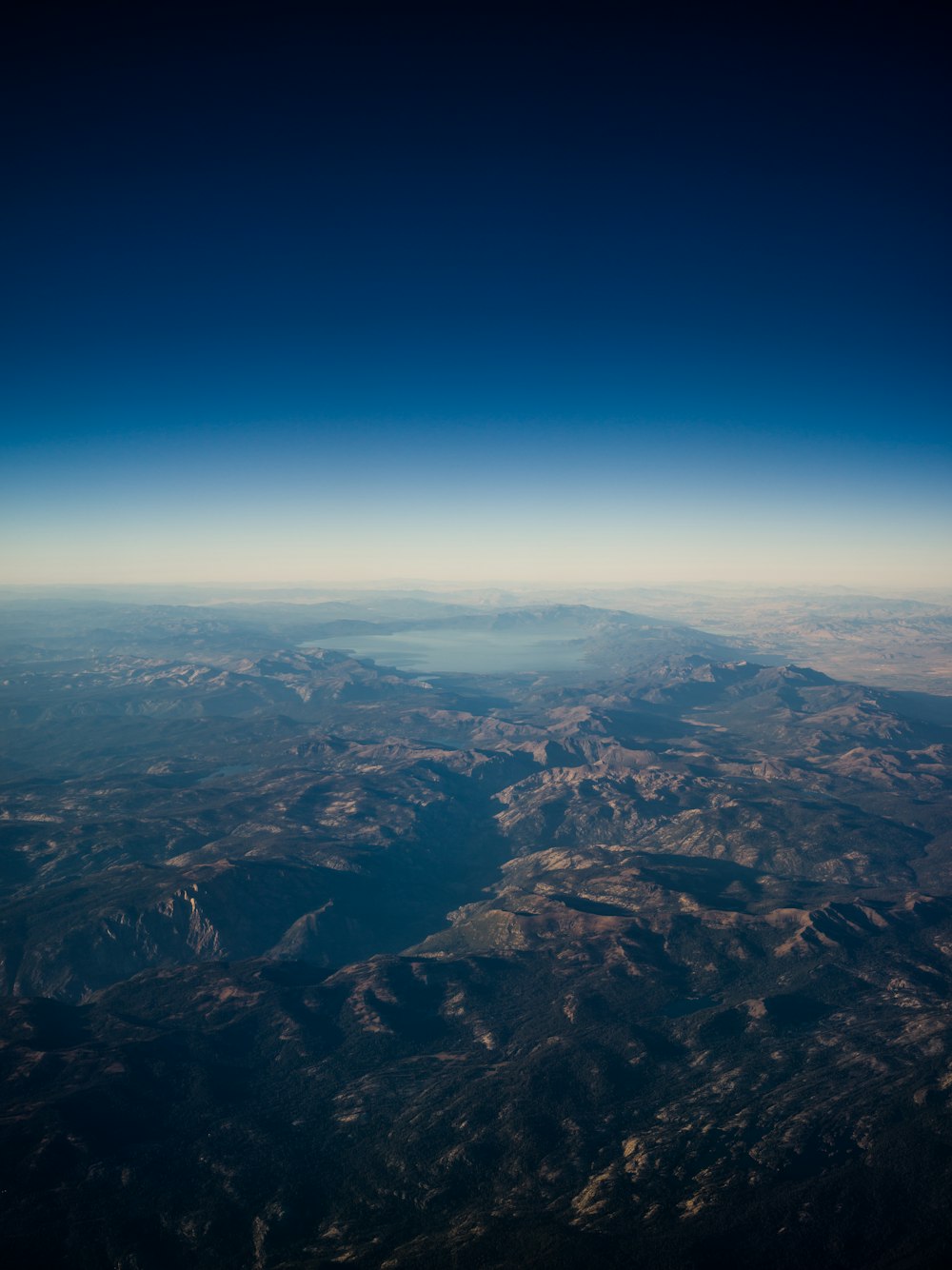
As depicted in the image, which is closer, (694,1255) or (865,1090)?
(694,1255)

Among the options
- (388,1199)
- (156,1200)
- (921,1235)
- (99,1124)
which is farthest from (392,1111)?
(921,1235)

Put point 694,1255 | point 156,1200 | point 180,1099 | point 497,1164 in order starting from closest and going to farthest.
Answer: point 694,1255 → point 156,1200 → point 497,1164 → point 180,1099

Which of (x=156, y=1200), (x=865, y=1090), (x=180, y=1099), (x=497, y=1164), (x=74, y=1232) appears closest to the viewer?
(x=74, y=1232)

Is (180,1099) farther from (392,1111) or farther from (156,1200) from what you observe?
(392,1111)

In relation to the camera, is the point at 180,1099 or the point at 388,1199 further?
the point at 180,1099

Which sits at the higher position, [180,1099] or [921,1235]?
[921,1235]

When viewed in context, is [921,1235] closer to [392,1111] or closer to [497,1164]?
[497,1164]

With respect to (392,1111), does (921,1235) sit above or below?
above

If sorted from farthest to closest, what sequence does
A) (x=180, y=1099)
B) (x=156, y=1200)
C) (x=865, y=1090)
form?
(x=180, y=1099) < (x=865, y=1090) < (x=156, y=1200)

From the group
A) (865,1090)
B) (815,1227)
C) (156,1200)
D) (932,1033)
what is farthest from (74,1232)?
(932,1033)
